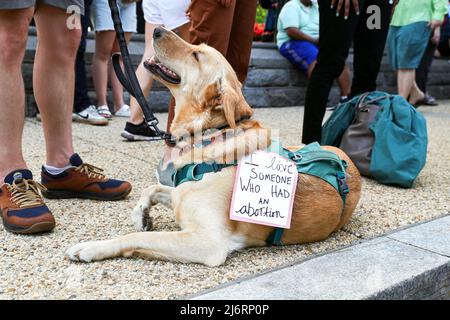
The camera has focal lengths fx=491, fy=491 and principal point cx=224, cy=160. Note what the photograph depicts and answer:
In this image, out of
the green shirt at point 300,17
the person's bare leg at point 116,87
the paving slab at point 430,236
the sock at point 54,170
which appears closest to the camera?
the paving slab at point 430,236

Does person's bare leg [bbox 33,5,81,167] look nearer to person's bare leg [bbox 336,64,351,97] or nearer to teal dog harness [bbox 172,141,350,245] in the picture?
teal dog harness [bbox 172,141,350,245]

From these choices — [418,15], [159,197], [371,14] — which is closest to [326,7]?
[371,14]

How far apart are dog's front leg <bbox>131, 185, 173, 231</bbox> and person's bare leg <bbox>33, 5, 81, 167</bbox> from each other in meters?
0.75

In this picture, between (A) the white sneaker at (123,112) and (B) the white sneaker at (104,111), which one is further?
(A) the white sneaker at (123,112)

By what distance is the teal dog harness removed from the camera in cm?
247

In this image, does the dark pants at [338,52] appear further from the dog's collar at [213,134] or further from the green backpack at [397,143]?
the dog's collar at [213,134]

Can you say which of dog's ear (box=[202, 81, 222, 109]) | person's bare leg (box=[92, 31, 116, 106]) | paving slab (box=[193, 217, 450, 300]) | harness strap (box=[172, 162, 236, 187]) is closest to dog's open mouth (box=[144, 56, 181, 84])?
dog's ear (box=[202, 81, 222, 109])

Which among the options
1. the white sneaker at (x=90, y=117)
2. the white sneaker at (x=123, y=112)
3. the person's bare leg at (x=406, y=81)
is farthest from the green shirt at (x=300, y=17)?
the white sneaker at (x=90, y=117)

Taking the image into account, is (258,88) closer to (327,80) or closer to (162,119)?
(162,119)

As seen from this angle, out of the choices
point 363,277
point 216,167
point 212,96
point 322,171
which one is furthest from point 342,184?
point 212,96

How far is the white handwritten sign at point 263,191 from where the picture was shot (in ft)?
7.75

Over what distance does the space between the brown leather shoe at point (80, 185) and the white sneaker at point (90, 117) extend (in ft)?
9.47

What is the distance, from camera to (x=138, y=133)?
16.5 feet

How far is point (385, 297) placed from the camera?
6.79 feet
